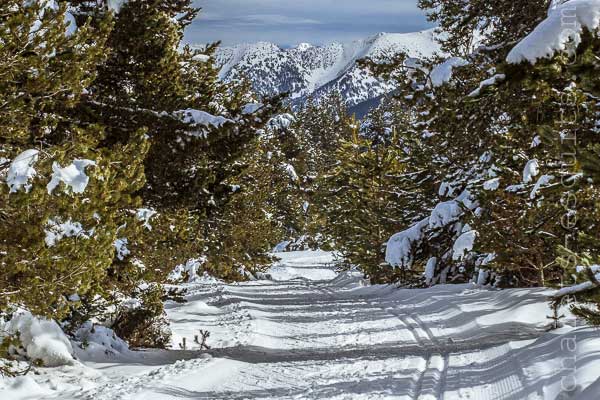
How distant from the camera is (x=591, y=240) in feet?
16.9

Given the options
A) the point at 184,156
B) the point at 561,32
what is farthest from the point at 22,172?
the point at 561,32

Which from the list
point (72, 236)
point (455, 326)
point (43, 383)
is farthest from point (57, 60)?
point (455, 326)

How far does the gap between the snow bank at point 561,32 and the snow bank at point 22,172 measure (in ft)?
17.2

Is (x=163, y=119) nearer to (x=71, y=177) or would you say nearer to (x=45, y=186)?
(x=71, y=177)

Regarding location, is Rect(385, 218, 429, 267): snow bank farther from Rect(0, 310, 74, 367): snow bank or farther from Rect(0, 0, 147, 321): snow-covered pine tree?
Rect(0, 0, 147, 321): snow-covered pine tree

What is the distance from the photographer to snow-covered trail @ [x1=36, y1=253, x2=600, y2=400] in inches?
301

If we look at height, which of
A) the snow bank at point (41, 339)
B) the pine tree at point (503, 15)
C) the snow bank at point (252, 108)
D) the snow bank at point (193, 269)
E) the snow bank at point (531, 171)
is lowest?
the snow bank at point (193, 269)

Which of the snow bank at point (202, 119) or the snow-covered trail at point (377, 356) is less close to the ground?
the snow bank at point (202, 119)

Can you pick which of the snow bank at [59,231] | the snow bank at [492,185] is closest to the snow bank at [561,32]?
the snow bank at [59,231]

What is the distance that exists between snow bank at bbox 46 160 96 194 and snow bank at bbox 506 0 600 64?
15.7ft

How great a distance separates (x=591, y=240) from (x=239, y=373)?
19.7 ft

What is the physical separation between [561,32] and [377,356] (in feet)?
20.2

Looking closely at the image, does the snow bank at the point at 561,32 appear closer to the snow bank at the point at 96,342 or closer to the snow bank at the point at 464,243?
the snow bank at the point at 464,243

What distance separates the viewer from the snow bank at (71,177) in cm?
662
